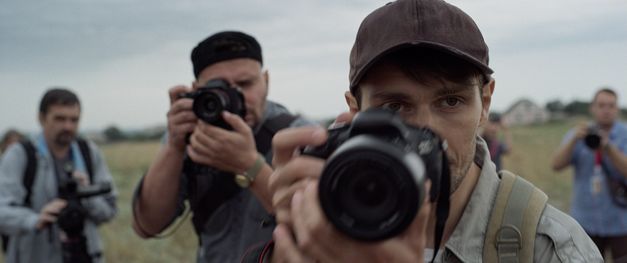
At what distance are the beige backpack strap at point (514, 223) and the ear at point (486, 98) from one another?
0.82ft

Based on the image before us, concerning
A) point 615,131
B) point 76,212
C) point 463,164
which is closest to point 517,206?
point 463,164

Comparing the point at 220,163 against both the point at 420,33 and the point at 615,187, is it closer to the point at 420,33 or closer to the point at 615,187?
the point at 420,33

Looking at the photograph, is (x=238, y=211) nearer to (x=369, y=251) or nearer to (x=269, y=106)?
(x=269, y=106)

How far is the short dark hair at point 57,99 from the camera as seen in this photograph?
198 inches

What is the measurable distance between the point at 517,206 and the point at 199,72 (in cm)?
199

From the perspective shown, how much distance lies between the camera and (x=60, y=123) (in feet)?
16.1

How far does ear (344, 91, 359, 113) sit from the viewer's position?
1894 millimetres

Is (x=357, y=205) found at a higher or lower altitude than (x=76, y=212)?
higher

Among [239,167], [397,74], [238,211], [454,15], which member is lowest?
[238,211]

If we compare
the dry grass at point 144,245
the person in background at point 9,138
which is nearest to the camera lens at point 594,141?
the dry grass at point 144,245

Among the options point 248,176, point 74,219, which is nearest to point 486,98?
point 248,176

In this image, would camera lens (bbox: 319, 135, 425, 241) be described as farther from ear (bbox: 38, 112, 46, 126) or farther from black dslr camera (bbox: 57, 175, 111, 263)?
ear (bbox: 38, 112, 46, 126)

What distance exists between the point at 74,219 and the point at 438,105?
Result: 348cm

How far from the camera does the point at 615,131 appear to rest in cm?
597
